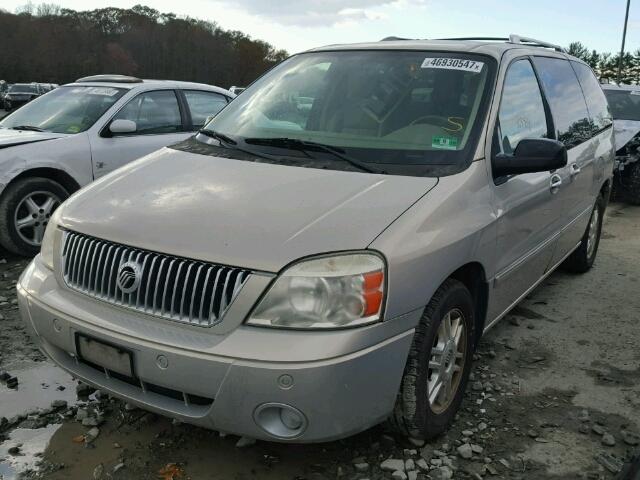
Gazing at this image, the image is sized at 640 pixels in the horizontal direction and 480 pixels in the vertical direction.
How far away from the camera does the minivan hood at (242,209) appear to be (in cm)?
229

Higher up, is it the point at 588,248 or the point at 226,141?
the point at 226,141

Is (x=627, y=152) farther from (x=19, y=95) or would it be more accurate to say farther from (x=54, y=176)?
(x=19, y=95)

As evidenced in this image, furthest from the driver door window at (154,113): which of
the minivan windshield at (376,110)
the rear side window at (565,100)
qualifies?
the rear side window at (565,100)

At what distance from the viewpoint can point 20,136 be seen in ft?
19.0

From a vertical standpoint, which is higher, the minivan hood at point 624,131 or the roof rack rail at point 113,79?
the roof rack rail at point 113,79

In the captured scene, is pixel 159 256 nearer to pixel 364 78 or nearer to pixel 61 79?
pixel 364 78

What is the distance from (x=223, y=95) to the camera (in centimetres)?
738

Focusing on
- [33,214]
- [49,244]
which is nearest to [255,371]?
[49,244]

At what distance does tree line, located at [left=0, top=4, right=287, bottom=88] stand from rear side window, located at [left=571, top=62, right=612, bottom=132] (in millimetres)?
76197

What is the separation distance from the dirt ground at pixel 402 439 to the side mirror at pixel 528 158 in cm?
120

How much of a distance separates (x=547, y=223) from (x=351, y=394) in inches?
85.7

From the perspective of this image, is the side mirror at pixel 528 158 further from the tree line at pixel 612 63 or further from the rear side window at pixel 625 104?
the tree line at pixel 612 63

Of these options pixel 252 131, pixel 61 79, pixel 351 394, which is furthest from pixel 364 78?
pixel 61 79

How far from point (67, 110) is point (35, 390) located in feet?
12.7
